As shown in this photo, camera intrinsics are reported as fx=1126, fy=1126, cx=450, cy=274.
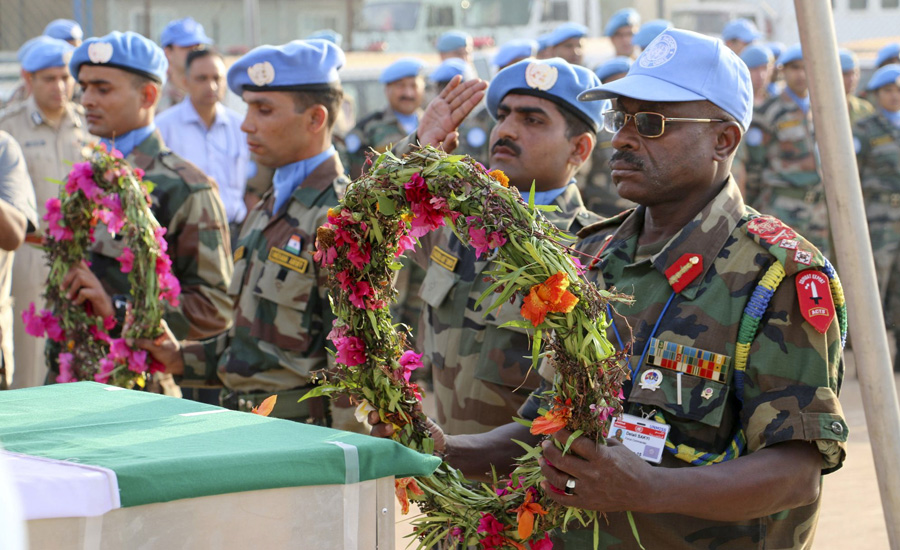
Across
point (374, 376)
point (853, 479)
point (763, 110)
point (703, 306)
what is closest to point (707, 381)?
point (703, 306)

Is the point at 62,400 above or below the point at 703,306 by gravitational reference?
below

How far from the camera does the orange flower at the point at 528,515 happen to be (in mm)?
2471

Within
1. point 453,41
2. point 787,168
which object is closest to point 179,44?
point 453,41

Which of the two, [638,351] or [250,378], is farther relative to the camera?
[250,378]

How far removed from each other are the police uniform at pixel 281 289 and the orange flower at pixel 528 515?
5.52 ft

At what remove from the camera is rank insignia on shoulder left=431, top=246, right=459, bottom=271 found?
A: 3811 millimetres

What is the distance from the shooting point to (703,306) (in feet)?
8.59

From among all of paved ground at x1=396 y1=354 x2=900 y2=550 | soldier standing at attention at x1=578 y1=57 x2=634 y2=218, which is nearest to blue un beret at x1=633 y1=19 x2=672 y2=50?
soldier standing at attention at x1=578 y1=57 x2=634 y2=218

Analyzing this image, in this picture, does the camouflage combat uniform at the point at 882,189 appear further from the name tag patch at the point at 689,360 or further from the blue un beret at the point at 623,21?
the name tag patch at the point at 689,360

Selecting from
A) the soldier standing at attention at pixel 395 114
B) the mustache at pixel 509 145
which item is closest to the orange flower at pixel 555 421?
the mustache at pixel 509 145

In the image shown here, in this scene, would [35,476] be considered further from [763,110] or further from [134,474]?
[763,110]

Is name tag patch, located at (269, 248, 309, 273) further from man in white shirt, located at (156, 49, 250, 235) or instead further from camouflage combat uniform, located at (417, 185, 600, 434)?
man in white shirt, located at (156, 49, 250, 235)

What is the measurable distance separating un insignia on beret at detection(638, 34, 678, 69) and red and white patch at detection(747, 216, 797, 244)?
18.0 inches

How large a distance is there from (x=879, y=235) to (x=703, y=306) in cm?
839
